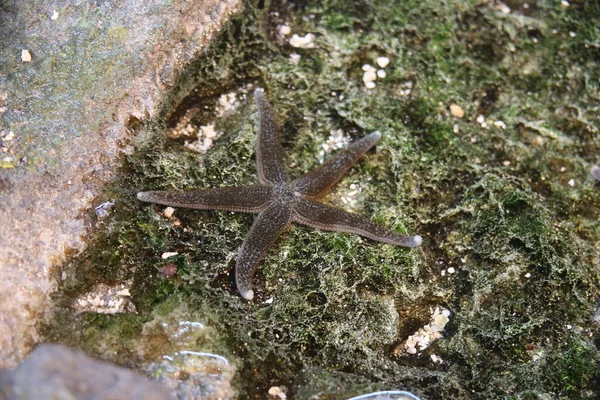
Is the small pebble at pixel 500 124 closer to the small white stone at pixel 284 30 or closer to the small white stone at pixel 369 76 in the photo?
the small white stone at pixel 369 76

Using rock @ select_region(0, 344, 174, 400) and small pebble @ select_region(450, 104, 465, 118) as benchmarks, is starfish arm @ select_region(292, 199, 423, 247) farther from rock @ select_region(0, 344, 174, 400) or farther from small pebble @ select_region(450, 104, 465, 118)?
rock @ select_region(0, 344, 174, 400)

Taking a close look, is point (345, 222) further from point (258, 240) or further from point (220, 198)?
point (220, 198)

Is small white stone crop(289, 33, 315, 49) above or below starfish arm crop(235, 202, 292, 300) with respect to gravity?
above

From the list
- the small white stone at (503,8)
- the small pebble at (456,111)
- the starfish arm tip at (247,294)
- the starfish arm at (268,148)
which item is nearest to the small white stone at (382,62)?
the small pebble at (456,111)

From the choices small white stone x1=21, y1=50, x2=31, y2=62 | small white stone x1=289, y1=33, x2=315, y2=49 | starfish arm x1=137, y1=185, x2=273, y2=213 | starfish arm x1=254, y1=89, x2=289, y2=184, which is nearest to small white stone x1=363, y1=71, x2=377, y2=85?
small white stone x1=289, y1=33, x2=315, y2=49

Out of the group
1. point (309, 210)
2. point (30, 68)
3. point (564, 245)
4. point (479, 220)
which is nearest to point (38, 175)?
point (30, 68)

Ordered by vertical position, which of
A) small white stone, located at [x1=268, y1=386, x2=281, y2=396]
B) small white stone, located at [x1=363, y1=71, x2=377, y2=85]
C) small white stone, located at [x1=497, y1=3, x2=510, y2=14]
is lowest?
small white stone, located at [x1=268, y1=386, x2=281, y2=396]
